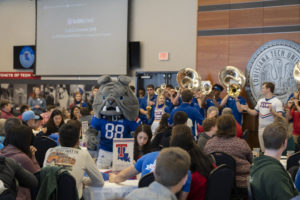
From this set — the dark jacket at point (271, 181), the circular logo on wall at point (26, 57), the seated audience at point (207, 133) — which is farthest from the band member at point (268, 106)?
the circular logo on wall at point (26, 57)

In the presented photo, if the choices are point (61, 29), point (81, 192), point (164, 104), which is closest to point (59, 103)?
point (61, 29)

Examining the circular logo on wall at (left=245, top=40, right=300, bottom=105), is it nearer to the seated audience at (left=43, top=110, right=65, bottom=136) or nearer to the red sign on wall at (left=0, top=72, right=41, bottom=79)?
the seated audience at (left=43, top=110, right=65, bottom=136)

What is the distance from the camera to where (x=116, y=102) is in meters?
4.72

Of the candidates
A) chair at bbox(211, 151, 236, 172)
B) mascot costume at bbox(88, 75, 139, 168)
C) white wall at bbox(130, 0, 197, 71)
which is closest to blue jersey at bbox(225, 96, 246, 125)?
white wall at bbox(130, 0, 197, 71)

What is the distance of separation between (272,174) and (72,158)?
1.50 meters

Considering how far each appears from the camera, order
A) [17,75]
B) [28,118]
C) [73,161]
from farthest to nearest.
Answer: [17,75]
[28,118]
[73,161]

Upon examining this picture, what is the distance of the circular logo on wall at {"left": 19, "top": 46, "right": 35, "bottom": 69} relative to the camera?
12.6m

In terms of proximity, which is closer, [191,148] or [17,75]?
[191,148]

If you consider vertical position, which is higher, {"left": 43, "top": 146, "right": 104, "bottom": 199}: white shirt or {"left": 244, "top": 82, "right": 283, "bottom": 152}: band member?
{"left": 244, "top": 82, "right": 283, "bottom": 152}: band member

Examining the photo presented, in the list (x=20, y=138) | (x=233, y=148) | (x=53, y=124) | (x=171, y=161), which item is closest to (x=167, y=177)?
(x=171, y=161)

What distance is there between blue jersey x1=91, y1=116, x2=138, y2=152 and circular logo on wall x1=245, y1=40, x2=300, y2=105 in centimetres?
482

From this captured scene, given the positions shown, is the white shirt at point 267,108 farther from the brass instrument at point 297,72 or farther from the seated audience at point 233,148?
the seated audience at point 233,148

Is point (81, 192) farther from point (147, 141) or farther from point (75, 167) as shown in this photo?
point (147, 141)

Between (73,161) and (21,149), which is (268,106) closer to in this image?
(73,161)
